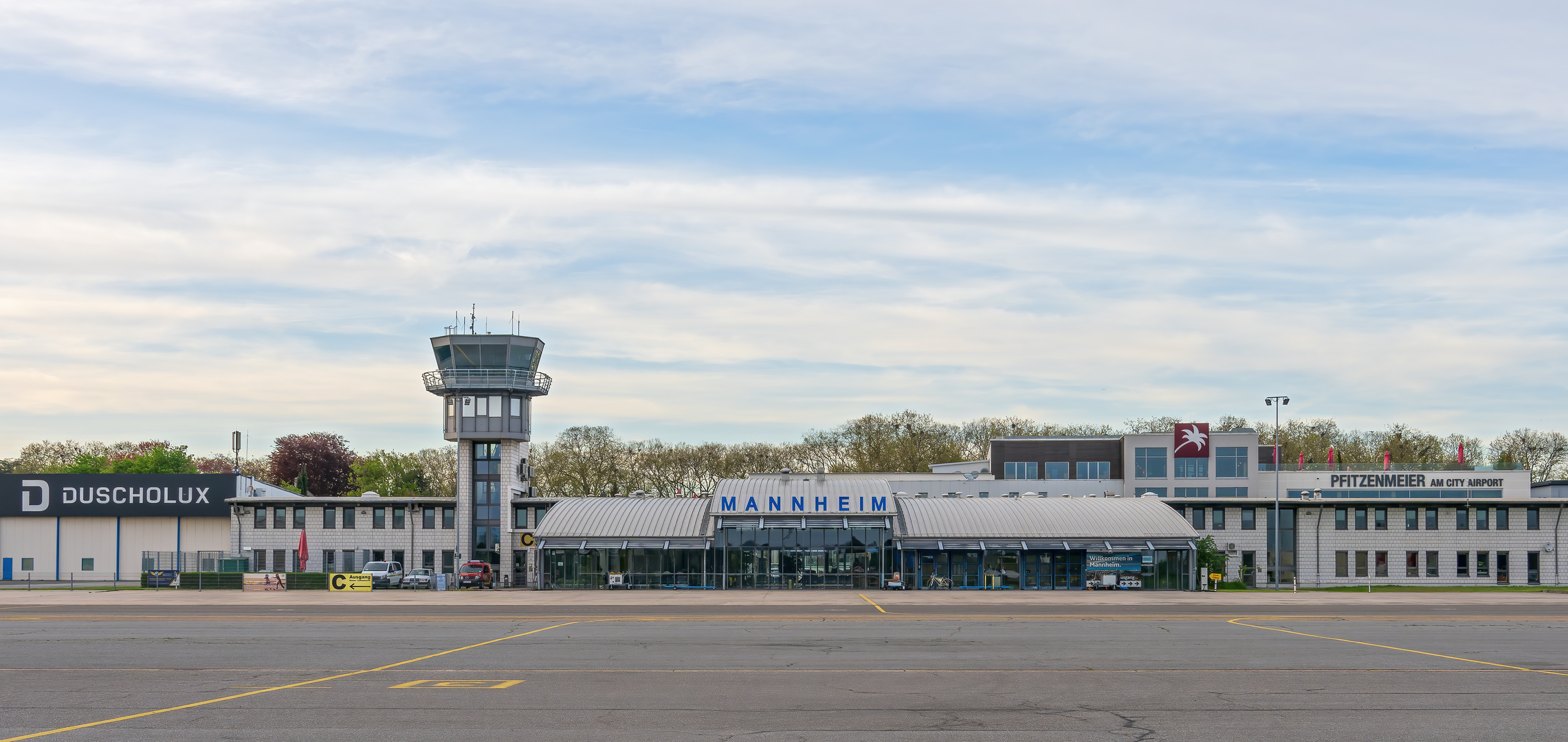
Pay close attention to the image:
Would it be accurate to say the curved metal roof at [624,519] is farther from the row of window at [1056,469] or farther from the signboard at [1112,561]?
the row of window at [1056,469]

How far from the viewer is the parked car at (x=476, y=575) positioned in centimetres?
7344

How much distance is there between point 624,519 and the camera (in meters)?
74.5

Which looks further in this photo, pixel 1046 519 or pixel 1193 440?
pixel 1193 440

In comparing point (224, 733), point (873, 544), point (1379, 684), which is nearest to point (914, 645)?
point (1379, 684)

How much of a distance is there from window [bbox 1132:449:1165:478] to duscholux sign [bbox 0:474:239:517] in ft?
225

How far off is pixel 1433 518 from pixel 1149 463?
78.0 feet

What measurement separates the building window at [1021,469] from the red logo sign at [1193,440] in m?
11.7

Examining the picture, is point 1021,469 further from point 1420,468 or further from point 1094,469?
point 1420,468

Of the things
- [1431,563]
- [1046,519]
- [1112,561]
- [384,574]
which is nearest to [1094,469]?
[1431,563]

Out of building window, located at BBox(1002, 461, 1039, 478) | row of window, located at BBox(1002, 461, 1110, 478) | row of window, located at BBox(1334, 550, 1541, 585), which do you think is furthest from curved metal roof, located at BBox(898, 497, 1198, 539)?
building window, located at BBox(1002, 461, 1039, 478)

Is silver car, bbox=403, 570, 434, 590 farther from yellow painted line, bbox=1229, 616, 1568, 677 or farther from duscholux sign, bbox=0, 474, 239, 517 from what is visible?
yellow painted line, bbox=1229, 616, 1568, 677

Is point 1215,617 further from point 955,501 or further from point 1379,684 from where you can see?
point 955,501

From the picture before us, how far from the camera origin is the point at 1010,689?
23.3m

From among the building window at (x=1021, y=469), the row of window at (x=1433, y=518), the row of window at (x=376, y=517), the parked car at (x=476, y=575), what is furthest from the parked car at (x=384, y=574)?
the row of window at (x=1433, y=518)
